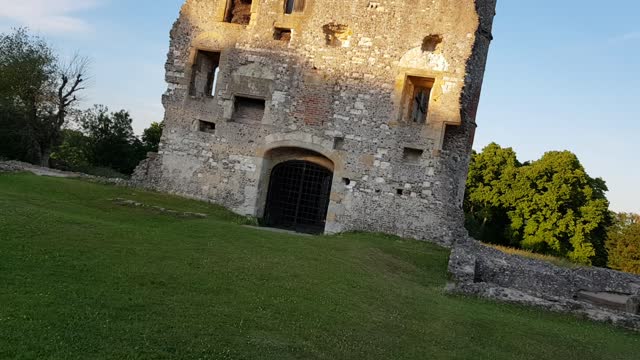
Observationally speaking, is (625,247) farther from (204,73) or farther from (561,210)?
(204,73)

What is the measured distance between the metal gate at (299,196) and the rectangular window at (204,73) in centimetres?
371

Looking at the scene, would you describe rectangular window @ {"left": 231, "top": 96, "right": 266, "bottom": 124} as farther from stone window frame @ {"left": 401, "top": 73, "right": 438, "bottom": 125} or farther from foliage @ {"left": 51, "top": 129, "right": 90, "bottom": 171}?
foliage @ {"left": 51, "top": 129, "right": 90, "bottom": 171}

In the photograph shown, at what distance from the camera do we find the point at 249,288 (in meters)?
8.14

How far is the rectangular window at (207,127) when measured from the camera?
64.1 feet

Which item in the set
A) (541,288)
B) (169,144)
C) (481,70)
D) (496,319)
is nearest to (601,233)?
(481,70)

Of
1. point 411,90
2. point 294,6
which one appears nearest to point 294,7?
point 294,6

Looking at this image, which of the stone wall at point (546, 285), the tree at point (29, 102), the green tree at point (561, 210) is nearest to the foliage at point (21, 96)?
the tree at point (29, 102)

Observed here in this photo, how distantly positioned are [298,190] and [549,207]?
84.6 feet

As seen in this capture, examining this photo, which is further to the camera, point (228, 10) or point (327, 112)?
point (228, 10)

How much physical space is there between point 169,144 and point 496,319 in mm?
13212

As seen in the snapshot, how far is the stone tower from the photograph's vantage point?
1772 centimetres

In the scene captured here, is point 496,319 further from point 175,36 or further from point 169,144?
point 175,36

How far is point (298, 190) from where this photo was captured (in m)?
19.4

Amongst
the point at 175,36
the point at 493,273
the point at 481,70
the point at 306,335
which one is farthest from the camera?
the point at 175,36
